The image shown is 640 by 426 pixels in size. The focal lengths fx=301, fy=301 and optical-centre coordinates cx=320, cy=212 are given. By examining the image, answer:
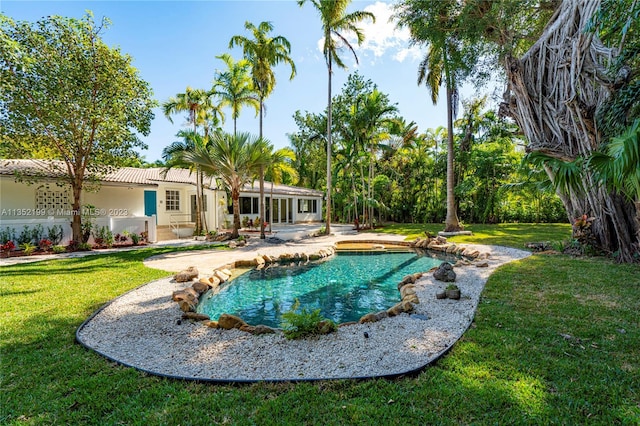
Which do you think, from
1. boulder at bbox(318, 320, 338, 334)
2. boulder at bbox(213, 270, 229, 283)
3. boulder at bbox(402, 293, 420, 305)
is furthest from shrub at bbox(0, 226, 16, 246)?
boulder at bbox(402, 293, 420, 305)

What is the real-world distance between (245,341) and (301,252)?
22.8ft

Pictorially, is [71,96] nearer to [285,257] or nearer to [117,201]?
[117,201]

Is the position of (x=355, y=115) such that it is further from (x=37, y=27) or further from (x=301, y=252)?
(x=37, y=27)

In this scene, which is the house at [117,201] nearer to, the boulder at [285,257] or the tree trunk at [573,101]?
the boulder at [285,257]

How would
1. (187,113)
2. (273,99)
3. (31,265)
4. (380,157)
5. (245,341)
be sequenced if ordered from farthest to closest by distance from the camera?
(380,157)
(187,113)
(273,99)
(31,265)
(245,341)

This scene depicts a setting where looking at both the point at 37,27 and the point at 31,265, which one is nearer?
the point at 31,265

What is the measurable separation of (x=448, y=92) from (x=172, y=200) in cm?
1600

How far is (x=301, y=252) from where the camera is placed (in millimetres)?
10766

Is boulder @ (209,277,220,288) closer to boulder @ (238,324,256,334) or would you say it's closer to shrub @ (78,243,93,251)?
boulder @ (238,324,256,334)

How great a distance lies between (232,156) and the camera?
13.0 metres

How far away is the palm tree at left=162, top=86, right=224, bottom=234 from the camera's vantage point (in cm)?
1533

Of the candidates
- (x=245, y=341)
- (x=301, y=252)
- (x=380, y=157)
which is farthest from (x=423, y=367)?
(x=380, y=157)

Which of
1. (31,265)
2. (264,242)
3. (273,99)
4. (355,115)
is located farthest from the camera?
(355,115)

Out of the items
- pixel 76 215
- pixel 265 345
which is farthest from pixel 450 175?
pixel 76 215
